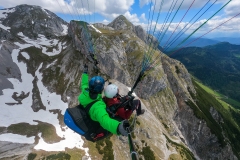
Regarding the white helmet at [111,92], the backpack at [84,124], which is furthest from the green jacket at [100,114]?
the backpack at [84,124]

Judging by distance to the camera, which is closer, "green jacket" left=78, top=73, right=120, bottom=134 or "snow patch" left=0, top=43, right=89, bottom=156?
"green jacket" left=78, top=73, right=120, bottom=134

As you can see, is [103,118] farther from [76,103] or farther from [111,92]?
[76,103]

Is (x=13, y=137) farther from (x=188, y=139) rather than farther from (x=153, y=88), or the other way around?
(x=188, y=139)

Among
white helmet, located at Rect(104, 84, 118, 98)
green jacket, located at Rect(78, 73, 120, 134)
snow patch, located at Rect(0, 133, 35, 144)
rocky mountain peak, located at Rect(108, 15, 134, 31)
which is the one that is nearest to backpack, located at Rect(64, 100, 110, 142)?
green jacket, located at Rect(78, 73, 120, 134)

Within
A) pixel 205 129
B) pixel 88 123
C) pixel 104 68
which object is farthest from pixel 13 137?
pixel 205 129

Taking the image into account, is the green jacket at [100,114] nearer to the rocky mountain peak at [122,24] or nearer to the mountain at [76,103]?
the mountain at [76,103]

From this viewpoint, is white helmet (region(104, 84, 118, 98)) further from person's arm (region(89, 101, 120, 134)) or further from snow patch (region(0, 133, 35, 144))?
snow patch (region(0, 133, 35, 144))
